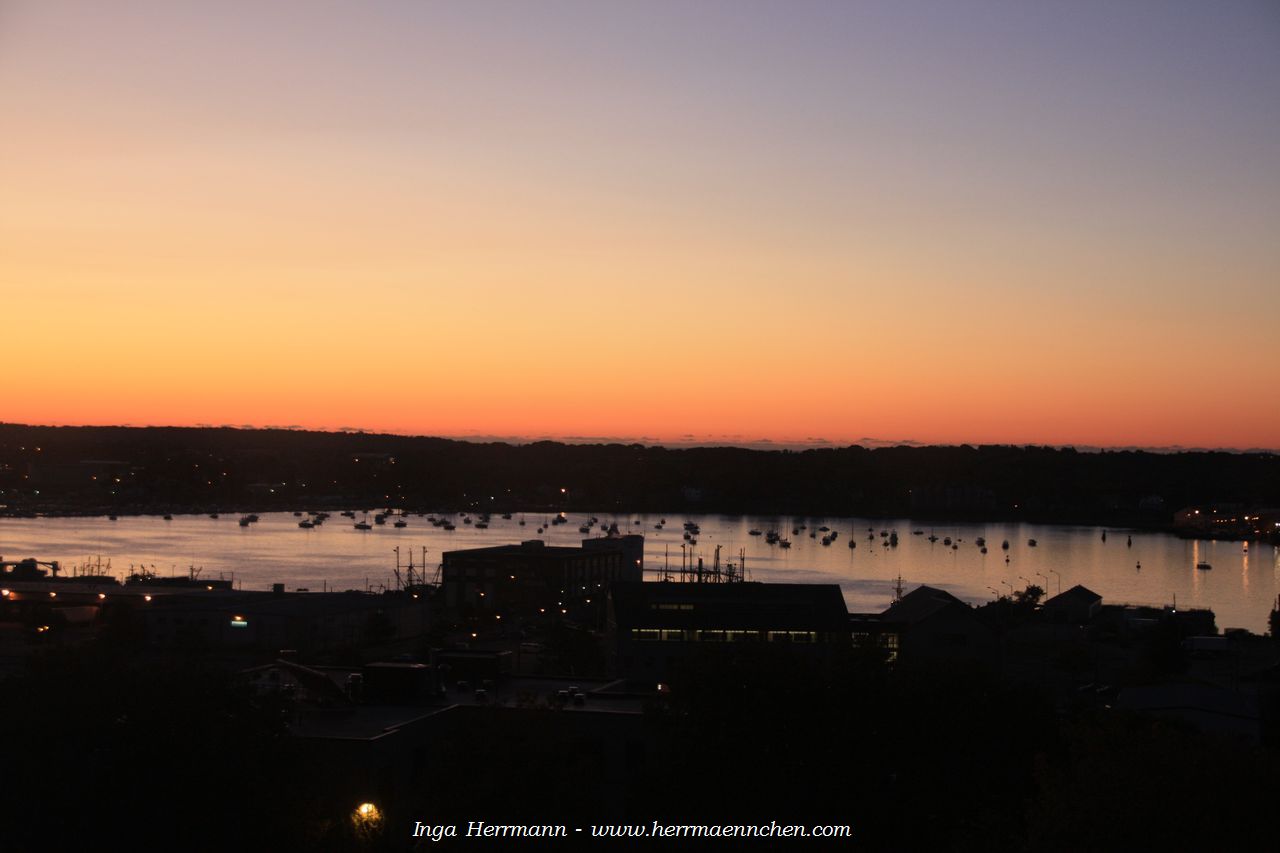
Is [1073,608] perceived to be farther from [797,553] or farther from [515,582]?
[797,553]

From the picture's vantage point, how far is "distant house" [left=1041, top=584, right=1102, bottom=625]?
15654mm

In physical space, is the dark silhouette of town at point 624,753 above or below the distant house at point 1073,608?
above

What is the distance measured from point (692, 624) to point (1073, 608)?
8.16m

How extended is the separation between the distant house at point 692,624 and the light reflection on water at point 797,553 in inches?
371

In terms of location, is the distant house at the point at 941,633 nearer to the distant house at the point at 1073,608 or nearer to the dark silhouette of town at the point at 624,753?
the dark silhouette of town at the point at 624,753

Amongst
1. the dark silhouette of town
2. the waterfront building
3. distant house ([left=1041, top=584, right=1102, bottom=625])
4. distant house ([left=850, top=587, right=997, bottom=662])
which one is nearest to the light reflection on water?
distant house ([left=1041, top=584, right=1102, bottom=625])

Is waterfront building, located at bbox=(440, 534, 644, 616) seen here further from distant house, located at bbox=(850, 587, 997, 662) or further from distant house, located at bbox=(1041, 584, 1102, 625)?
distant house, located at bbox=(850, 587, 997, 662)

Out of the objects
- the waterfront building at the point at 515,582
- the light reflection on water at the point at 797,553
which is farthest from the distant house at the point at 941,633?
the light reflection on water at the point at 797,553

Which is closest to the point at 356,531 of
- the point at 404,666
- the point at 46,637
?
the point at 46,637

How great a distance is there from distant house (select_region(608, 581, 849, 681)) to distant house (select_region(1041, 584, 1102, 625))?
6520 mm

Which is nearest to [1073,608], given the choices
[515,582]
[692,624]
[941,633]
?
[941,633]

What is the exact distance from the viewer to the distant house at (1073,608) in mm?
15654

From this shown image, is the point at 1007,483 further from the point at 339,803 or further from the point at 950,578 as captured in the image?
the point at 339,803

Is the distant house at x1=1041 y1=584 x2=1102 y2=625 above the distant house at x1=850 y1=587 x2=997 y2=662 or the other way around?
the other way around
